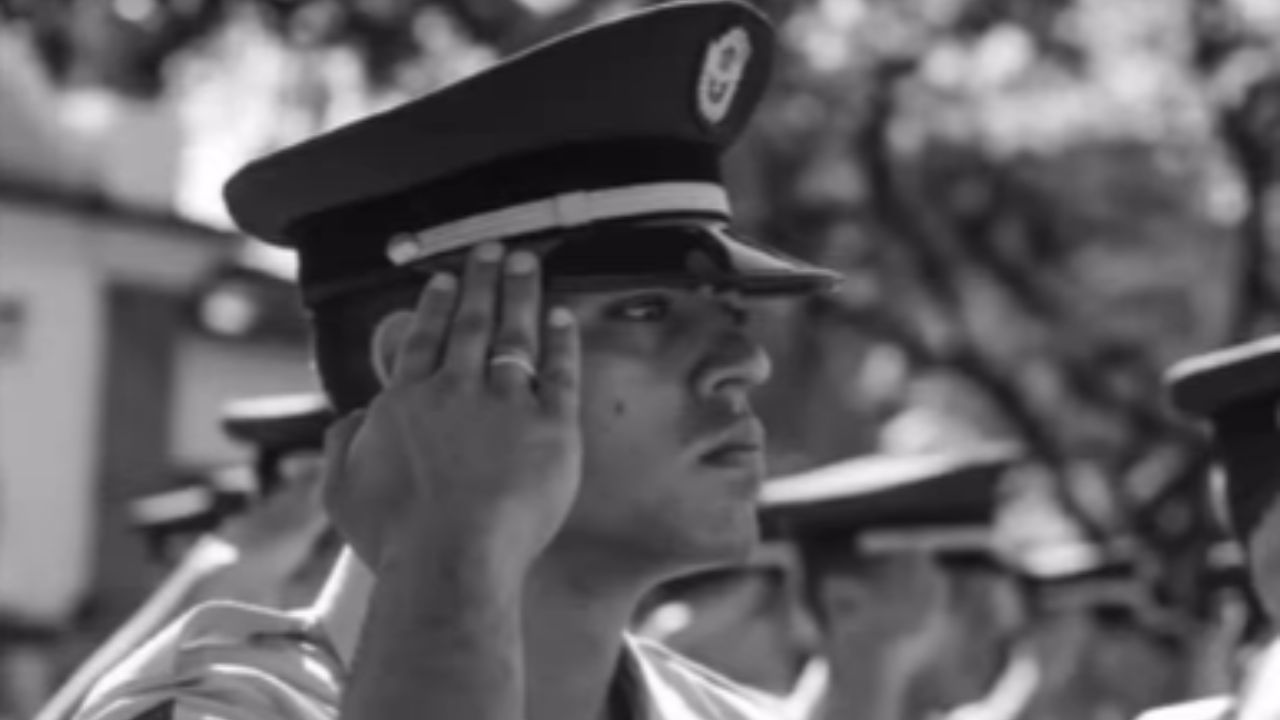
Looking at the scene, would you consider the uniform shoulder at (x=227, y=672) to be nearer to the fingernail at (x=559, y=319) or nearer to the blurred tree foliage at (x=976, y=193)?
the fingernail at (x=559, y=319)

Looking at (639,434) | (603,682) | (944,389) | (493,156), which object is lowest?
(944,389)

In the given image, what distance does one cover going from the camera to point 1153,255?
27406 millimetres

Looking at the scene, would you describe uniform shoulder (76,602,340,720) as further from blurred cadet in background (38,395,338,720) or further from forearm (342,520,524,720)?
blurred cadet in background (38,395,338,720)

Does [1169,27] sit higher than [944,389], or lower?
higher

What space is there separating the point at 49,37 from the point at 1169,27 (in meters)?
8.04

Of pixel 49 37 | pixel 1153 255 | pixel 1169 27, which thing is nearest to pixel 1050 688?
pixel 1169 27

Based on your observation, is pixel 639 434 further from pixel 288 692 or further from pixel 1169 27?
pixel 1169 27

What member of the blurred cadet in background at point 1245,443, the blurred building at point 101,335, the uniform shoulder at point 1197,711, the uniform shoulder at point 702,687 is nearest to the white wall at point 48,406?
the blurred building at point 101,335

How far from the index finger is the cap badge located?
758mm

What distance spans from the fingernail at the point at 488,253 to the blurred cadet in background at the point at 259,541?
1093mm

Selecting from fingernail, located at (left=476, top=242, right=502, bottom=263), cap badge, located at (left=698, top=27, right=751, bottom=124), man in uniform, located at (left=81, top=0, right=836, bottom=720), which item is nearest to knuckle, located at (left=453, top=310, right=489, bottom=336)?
fingernail, located at (left=476, top=242, right=502, bottom=263)

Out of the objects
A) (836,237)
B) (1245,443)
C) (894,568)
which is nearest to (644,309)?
(1245,443)

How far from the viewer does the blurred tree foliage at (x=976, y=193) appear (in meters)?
18.5

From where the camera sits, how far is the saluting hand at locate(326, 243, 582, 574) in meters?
2.59
